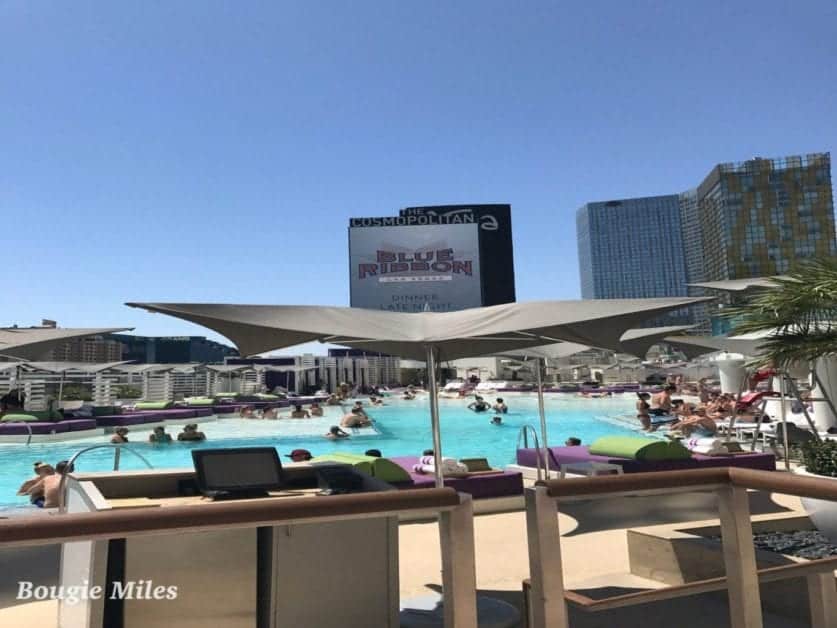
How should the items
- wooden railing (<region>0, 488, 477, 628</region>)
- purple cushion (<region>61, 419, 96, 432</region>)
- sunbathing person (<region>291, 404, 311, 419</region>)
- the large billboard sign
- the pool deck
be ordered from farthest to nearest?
the large billboard sign < sunbathing person (<region>291, 404, 311, 419</region>) < purple cushion (<region>61, 419, 96, 432</region>) < the pool deck < wooden railing (<region>0, 488, 477, 628</region>)

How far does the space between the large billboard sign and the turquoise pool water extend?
1341 centimetres

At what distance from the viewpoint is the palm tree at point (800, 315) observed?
474cm

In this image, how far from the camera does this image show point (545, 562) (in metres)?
1.57

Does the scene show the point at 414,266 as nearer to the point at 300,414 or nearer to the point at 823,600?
the point at 300,414

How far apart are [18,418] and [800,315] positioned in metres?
19.0

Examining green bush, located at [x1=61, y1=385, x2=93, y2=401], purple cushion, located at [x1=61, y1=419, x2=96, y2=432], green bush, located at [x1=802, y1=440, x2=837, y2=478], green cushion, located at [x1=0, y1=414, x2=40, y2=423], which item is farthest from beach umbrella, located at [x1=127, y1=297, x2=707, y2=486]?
green bush, located at [x1=61, y1=385, x2=93, y2=401]

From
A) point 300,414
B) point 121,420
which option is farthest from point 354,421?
point 121,420

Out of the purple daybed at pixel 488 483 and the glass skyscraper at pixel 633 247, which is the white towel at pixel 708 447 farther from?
the glass skyscraper at pixel 633 247

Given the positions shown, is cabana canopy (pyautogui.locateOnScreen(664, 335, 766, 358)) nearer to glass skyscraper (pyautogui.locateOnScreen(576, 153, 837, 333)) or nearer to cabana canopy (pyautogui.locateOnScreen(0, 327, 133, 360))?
cabana canopy (pyautogui.locateOnScreen(0, 327, 133, 360))

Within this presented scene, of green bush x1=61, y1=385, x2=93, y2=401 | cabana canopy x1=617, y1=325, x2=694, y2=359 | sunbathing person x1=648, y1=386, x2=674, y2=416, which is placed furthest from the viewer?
green bush x1=61, y1=385, x2=93, y2=401

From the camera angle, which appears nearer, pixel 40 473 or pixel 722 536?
pixel 722 536

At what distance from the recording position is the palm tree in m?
4.74

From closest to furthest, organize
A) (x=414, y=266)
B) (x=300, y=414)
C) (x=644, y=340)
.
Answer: (x=644, y=340) < (x=300, y=414) < (x=414, y=266)

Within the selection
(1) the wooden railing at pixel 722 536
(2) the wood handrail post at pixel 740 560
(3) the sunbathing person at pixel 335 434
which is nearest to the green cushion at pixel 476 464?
(1) the wooden railing at pixel 722 536
